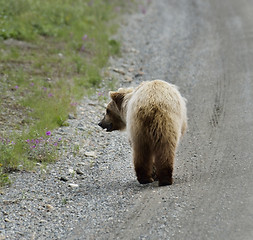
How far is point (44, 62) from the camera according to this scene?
44.2 ft

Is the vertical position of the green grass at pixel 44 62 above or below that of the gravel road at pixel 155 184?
above

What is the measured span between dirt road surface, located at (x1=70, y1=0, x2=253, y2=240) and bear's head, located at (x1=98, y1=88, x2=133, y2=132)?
125 cm

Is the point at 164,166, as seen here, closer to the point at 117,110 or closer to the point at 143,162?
the point at 143,162

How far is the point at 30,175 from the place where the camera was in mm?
8461

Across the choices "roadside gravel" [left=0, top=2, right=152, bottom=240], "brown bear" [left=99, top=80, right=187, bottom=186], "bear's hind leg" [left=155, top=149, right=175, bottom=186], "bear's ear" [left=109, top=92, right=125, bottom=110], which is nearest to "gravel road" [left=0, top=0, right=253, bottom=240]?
"roadside gravel" [left=0, top=2, right=152, bottom=240]

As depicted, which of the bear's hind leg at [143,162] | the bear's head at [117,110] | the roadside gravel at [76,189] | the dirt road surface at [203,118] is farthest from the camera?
Result: the bear's head at [117,110]

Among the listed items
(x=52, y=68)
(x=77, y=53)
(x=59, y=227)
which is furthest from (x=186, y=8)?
(x=59, y=227)

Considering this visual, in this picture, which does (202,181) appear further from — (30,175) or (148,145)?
(30,175)

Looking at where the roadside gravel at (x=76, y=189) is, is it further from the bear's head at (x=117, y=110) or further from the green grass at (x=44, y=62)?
the bear's head at (x=117, y=110)

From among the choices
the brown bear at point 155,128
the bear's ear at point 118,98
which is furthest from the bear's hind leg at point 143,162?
the bear's ear at point 118,98

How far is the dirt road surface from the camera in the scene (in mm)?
6445

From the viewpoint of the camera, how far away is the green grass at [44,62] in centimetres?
973

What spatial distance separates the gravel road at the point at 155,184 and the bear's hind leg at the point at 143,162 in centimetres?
22

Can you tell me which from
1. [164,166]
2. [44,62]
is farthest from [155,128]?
[44,62]
